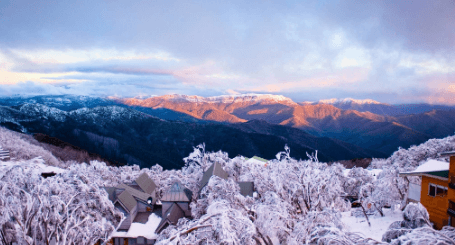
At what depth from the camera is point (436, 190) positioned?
15430 mm

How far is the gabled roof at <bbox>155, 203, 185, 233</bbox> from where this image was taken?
20739mm

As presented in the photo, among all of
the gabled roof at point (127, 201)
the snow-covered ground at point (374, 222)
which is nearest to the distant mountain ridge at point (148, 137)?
the gabled roof at point (127, 201)

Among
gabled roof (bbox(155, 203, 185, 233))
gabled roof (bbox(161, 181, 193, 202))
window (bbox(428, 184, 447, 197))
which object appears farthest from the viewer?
gabled roof (bbox(161, 181, 193, 202))

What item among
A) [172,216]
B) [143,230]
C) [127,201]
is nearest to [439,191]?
[172,216]

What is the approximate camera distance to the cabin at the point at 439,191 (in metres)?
14.0

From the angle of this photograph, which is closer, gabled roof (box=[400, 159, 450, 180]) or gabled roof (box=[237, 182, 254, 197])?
gabled roof (box=[400, 159, 450, 180])

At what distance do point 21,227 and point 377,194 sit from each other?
22583mm

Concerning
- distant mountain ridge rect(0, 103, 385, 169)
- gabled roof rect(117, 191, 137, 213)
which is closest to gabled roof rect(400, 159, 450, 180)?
gabled roof rect(117, 191, 137, 213)

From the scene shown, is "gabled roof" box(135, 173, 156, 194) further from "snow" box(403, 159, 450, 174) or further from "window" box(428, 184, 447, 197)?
"window" box(428, 184, 447, 197)

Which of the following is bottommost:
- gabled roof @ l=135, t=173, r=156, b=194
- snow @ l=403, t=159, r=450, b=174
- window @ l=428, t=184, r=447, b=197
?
gabled roof @ l=135, t=173, r=156, b=194

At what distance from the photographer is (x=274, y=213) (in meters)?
12.0

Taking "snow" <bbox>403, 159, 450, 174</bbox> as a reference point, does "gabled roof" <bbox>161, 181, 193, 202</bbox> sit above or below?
below

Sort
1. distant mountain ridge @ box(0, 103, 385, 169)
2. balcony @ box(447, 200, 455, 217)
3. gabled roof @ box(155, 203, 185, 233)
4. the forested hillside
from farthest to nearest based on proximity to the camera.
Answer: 1. distant mountain ridge @ box(0, 103, 385, 169)
2. gabled roof @ box(155, 203, 185, 233)
3. balcony @ box(447, 200, 455, 217)
4. the forested hillside

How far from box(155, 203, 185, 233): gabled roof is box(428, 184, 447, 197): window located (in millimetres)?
18828
